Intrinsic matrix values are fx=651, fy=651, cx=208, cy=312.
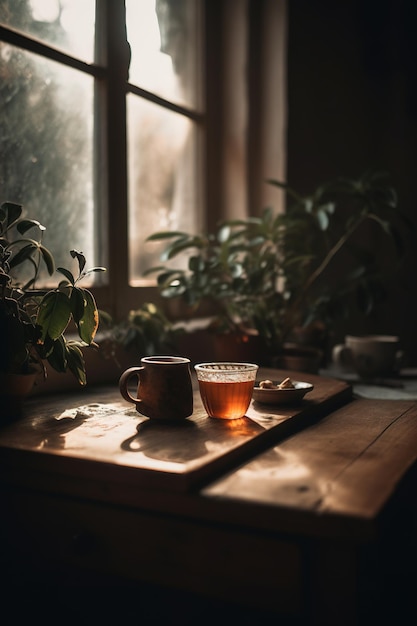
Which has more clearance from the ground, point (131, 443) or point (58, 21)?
point (58, 21)

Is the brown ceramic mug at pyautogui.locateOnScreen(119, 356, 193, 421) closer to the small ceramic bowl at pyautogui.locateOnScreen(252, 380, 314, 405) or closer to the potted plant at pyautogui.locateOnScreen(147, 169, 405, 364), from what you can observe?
the small ceramic bowl at pyautogui.locateOnScreen(252, 380, 314, 405)

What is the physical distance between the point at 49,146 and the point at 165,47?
0.71 m

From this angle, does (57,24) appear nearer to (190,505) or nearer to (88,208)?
(88,208)

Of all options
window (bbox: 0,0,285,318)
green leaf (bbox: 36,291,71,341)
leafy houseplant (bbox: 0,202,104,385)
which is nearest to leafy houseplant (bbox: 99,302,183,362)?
window (bbox: 0,0,285,318)

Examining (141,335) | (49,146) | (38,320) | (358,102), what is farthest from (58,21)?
(358,102)

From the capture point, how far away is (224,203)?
247cm

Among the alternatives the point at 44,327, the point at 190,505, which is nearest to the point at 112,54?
the point at 44,327

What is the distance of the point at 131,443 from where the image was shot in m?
1.03

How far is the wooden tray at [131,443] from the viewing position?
914 mm

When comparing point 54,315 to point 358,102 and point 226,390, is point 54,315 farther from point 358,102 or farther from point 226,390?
point 358,102

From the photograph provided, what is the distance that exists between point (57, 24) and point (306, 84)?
1.13 meters

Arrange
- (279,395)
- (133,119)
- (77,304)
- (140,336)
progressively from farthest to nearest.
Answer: (133,119), (140,336), (279,395), (77,304)

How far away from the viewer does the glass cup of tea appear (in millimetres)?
1169

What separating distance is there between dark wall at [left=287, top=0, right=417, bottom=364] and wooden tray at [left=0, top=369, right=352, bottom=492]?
1.41m
